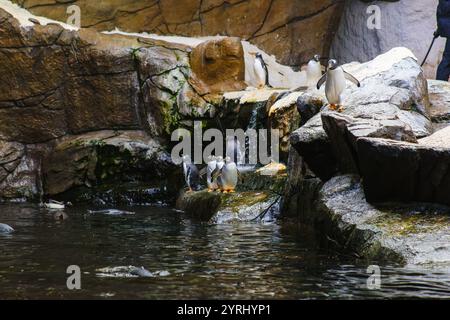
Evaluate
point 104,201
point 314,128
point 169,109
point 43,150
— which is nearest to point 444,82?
point 314,128

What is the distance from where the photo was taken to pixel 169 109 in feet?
50.9

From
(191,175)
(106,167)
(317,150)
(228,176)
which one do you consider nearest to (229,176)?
(228,176)

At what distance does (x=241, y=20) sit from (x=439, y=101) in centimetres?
723

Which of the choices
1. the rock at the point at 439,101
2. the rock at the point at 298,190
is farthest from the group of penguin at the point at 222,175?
the rock at the point at 439,101

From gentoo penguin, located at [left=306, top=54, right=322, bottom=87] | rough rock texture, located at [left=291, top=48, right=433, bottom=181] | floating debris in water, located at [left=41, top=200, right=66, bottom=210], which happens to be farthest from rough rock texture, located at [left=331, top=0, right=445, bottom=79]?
floating debris in water, located at [left=41, top=200, right=66, bottom=210]

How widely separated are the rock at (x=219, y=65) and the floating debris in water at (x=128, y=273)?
9041mm

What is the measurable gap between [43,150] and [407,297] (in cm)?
1126

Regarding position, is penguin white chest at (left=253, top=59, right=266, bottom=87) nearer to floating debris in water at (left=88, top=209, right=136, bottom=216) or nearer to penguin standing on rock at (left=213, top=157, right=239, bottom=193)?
penguin standing on rock at (left=213, top=157, right=239, bottom=193)

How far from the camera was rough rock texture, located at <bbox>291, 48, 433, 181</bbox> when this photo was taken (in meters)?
8.84

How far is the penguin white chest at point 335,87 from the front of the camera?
1035 cm

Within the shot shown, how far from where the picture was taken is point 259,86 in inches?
620

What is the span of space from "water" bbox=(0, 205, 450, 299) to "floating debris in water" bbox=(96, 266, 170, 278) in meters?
0.02

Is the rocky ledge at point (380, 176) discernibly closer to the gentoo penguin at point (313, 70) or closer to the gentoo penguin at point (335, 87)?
the gentoo penguin at point (335, 87)

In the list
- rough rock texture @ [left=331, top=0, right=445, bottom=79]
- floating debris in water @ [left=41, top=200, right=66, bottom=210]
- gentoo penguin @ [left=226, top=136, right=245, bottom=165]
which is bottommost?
floating debris in water @ [left=41, top=200, right=66, bottom=210]
